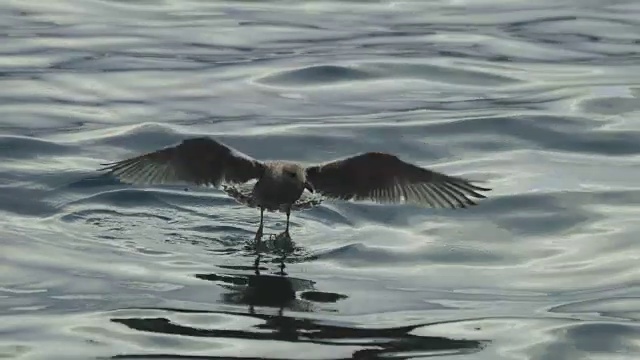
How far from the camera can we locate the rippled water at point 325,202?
10094 mm

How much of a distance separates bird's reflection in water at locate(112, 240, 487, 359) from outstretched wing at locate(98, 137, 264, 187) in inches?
58.4

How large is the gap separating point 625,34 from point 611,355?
44.8ft

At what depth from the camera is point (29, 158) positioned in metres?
14.9

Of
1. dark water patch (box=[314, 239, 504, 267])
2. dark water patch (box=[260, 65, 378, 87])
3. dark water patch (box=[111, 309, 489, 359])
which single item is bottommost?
dark water patch (box=[111, 309, 489, 359])

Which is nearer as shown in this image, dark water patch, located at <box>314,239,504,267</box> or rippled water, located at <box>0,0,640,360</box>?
rippled water, located at <box>0,0,640,360</box>

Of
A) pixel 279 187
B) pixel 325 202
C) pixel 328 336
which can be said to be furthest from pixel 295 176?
pixel 328 336

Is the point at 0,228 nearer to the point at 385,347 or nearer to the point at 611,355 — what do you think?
the point at 385,347

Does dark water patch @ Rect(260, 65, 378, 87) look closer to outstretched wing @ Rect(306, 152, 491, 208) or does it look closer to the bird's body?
outstretched wing @ Rect(306, 152, 491, 208)

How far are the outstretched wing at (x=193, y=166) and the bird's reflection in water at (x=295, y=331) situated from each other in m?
1.48

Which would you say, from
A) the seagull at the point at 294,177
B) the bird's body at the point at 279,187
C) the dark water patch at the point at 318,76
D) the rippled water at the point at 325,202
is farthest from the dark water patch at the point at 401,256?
the dark water patch at the point at 318,76

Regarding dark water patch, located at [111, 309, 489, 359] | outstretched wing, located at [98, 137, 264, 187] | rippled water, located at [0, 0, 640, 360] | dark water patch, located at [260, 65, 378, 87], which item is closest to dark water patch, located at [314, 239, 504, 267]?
rippled water, located at [0, 0, 640, 360]

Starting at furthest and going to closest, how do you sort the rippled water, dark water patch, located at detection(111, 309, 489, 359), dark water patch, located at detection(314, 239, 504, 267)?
dark water patch, located at detection(314, 239, 504, 267), the rippled water, dark water patch, located at detection(111, 309, 489, 359)

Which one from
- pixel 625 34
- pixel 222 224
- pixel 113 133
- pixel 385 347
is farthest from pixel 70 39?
pixel 385 347

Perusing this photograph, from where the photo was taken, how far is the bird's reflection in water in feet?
31.3
